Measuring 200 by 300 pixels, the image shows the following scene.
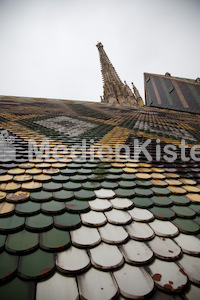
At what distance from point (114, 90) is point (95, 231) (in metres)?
27.9

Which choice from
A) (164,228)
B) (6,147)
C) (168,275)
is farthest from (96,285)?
(6,147)

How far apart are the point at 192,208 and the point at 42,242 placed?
165 cm

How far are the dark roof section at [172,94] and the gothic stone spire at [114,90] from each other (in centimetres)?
296

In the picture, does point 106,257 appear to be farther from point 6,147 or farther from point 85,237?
point 6,147

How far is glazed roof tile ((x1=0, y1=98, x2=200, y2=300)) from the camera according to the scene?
1.04 metres

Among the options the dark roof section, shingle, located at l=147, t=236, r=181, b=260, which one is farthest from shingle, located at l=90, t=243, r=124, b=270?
the dark roof section

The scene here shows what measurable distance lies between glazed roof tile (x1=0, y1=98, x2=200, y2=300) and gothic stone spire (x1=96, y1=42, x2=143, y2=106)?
2406 centimetres

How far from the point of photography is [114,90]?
27.1 meters

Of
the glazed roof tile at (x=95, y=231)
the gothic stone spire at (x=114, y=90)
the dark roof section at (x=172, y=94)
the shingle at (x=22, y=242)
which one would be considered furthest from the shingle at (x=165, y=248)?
the gothic stone spire at (x=114, y=90)

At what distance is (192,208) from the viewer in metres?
1.89

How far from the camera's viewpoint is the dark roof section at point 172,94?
869 inches

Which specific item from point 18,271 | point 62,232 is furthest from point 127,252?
point 18,271

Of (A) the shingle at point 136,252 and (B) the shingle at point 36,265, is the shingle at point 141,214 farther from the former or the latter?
(B) the shingle at point 36,265

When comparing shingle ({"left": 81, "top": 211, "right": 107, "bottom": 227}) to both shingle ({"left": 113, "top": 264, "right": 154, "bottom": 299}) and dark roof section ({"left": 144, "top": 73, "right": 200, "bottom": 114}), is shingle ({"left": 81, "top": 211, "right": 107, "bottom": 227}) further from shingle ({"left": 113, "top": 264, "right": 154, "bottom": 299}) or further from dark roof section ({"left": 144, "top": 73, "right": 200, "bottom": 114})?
dark roof section ({"left": 144, "top": 73, "right": 200, "bottom": 114})
